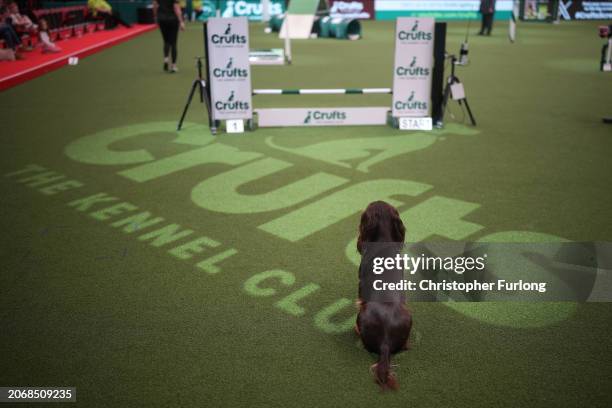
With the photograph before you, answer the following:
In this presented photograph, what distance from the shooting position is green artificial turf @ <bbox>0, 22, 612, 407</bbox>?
2.31 metres

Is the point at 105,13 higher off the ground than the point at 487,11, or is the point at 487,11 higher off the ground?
the point at 105,13

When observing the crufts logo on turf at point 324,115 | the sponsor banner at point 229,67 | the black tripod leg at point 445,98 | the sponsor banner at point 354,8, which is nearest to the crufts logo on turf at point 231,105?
the sponsor banner at point 229,67

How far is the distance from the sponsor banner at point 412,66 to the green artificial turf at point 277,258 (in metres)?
0.46

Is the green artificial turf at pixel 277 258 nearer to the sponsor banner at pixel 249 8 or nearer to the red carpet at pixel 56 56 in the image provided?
the red carpet at pixel 56 56

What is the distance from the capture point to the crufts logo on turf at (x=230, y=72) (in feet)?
19.6

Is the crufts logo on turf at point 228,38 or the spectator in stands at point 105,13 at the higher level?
the spectator in stands at point 105,13

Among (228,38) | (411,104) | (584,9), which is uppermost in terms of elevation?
(584,9)

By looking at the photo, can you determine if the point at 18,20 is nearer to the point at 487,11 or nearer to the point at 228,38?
the point at 228,38

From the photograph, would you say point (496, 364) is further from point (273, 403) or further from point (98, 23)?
point (98, 23)

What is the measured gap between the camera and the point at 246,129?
253 inches

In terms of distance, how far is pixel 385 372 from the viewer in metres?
2.20

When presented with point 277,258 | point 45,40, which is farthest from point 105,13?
point 277,258

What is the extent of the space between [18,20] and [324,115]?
9.28 metres

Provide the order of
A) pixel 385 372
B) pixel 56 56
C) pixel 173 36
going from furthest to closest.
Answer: pixel 56 56
pixel 173 36
pixel 385 372
